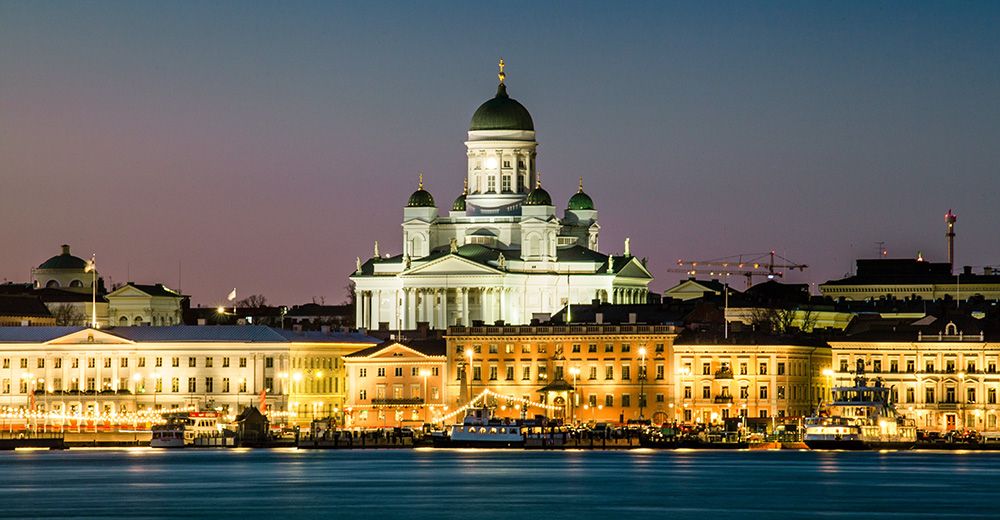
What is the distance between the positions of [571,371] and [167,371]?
25538mm

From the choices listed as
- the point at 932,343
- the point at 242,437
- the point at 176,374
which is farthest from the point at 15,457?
the point at 932,343

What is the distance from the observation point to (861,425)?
490 feet

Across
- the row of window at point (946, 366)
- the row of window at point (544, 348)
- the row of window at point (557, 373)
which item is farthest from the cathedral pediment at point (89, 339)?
the row of window at point (946, 366)

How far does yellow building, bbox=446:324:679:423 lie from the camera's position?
6786 inches

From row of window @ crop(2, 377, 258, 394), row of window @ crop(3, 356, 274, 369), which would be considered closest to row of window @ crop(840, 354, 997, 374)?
row of window @ crop(2, 377, 258, 394)

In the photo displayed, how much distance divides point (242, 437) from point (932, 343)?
36645 millimetres

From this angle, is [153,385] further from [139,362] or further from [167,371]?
[139,362]

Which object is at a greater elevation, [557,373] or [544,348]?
[544,348]

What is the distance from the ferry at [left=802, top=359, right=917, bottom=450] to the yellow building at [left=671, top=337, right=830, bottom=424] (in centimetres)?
1584

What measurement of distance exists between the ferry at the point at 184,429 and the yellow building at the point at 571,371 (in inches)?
583

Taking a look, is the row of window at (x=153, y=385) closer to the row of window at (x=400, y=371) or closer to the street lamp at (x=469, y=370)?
the row of window at (x=400, y=371)

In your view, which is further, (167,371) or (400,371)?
(167,371)

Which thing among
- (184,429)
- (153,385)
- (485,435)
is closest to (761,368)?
(485,435)

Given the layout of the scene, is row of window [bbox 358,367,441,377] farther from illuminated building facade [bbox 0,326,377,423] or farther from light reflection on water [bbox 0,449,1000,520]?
light reflection on water [bbox 0,449,1000,520]
